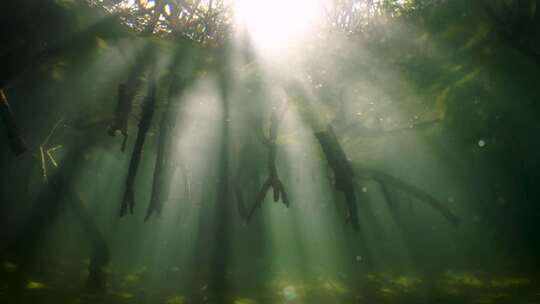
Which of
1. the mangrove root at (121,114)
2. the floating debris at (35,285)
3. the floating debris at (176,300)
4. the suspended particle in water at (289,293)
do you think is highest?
the mangrove root at (121,114)

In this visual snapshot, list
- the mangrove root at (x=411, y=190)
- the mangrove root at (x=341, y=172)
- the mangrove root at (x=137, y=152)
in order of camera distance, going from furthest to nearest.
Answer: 1. the mangrove root at (x=411, y=190)
2. the mangrove root at (x=341, y=172)
3. the mangrove root at (x=137, y=152)

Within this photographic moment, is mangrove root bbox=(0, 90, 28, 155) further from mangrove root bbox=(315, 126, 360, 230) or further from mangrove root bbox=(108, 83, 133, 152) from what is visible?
mangrove root bbox=(315, 126, 360, 230)

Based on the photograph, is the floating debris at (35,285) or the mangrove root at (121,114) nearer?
the mangrove root at (121,114)

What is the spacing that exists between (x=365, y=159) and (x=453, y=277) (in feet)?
51.9

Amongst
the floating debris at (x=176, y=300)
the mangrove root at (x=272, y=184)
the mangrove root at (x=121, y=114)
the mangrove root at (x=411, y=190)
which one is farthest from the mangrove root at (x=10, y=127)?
the mangrove root at (x=411, y=190)

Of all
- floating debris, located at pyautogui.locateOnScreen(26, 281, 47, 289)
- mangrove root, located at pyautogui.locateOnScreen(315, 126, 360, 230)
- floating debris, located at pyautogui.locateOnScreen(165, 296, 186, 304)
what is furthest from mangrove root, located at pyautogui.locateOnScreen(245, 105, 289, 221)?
floating debris, located at pyautogui.locateOnScreen(26, 281, 47, 289)

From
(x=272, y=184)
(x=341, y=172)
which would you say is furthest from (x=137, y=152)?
(x=341, y=172)

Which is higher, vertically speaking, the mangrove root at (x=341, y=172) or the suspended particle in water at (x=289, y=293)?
the mangrove root at (x=341, y=172)

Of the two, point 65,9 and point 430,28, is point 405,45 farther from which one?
point 65,9

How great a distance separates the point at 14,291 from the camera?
9.41 metres

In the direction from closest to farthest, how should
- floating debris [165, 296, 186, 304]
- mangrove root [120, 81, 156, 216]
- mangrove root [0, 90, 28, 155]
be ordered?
mangrove root [0, 90, 28, 155] < mangrove root [120, 81, 156, 216] < floating debris [165, 296, 186, 304]

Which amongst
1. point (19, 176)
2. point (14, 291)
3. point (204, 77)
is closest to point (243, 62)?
point (204, 77)

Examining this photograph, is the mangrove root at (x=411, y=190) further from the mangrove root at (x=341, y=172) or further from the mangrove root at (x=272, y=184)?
the mangrove root at (x=341, y=172)

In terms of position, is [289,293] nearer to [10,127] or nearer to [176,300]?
[176,300]
